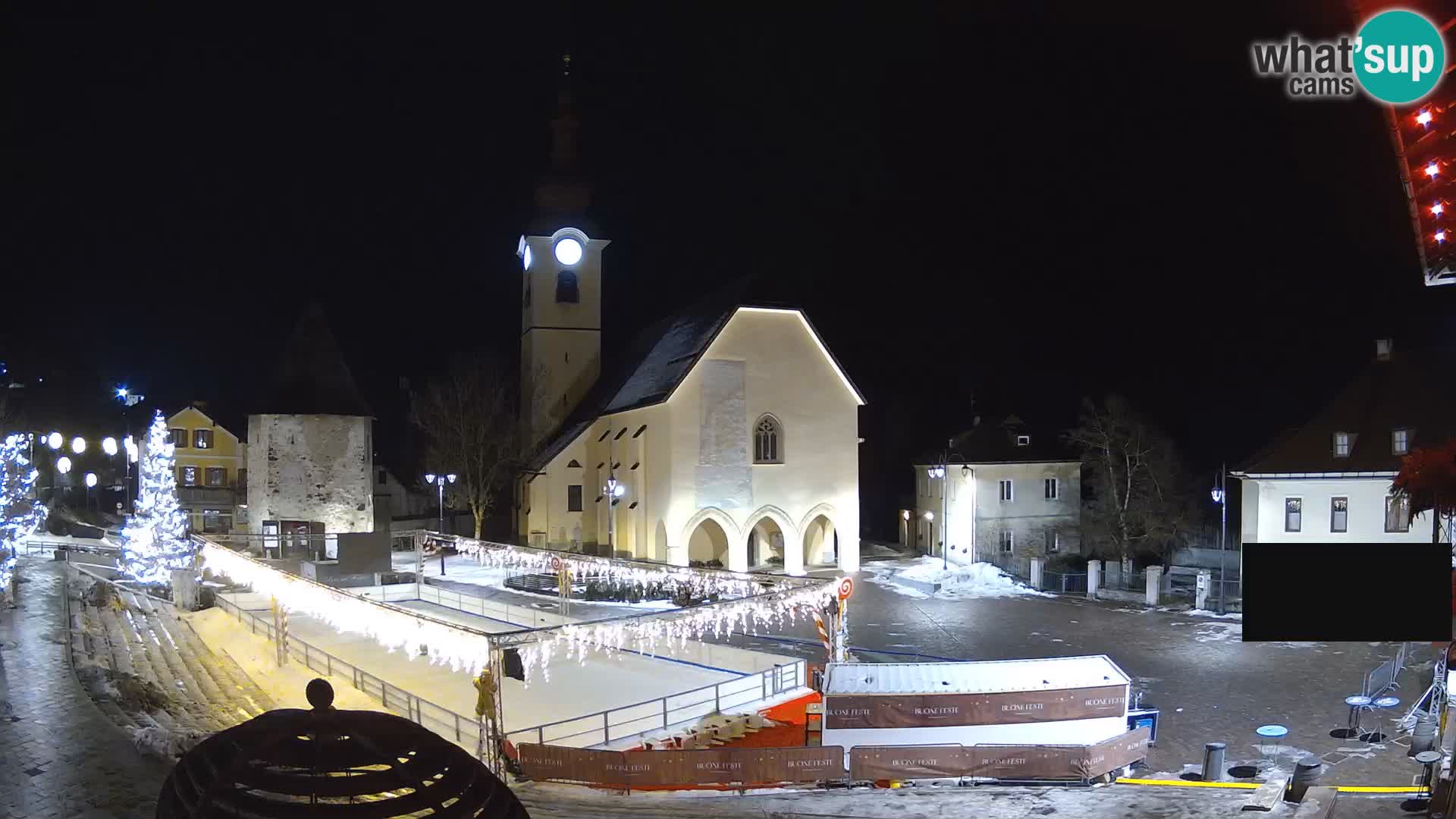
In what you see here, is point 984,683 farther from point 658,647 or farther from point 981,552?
point 981,552

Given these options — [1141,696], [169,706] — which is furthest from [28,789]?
[1141,696]

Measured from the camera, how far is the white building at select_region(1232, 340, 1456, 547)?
29.4 metres

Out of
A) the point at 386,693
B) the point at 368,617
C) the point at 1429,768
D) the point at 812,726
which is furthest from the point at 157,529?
the point at 1429,768

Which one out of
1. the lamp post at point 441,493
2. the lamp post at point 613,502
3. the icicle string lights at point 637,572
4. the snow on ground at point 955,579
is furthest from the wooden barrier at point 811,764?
the lamp post at point 613,502

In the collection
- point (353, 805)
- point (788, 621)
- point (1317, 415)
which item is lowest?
point (788, 621)

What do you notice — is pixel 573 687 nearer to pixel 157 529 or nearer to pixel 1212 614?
pixel 157 529

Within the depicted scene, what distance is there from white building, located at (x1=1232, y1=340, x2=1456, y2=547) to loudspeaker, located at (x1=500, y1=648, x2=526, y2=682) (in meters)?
25.7

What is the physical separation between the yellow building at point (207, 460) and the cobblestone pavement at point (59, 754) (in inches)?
1685

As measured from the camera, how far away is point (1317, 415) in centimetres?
3241

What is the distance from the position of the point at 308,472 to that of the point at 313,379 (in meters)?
3.89

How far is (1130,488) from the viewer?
3912cm

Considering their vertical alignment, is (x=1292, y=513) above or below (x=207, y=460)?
below

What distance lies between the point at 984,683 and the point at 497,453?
36.3 metres

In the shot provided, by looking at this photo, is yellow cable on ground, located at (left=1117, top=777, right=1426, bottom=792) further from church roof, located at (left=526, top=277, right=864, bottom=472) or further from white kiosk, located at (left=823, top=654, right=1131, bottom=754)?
church roof, located at (left=526, top=277, right=864, bottom=472)
